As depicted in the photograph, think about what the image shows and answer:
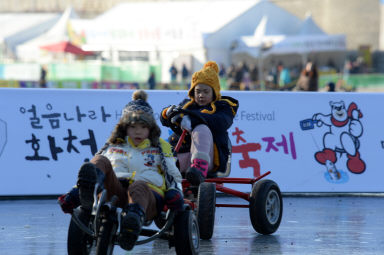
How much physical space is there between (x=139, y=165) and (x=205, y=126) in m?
1.56

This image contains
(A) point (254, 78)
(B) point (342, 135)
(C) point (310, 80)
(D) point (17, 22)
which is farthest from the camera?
(D) point (17, 22)

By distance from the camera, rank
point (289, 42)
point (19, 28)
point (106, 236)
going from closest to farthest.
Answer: point (106, 236) → point (289, 42) → point (19, 28)

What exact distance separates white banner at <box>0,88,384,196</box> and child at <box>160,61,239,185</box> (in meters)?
2.25

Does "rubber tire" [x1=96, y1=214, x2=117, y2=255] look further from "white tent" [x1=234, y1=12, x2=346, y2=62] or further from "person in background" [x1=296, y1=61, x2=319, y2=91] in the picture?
"white tent" [x1=234, y1=12, x2=346, y2=62]

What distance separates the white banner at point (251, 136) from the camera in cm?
987

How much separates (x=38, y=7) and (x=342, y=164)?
2440 inches

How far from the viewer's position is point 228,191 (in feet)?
24.4

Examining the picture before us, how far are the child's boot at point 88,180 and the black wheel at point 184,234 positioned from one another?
0.64m

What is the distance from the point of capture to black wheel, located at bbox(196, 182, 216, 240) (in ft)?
21.9

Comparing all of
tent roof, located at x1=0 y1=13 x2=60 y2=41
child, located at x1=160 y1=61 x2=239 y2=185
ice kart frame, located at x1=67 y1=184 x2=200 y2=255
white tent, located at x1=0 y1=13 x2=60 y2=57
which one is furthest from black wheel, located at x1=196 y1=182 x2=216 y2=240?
tent roof, located at x1=0 y1=13 x2=60 y2=41

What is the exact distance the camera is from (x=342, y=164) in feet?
34.0

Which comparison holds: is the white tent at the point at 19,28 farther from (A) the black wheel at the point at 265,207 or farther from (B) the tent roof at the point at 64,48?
(A) the black wheel at the point at 265,207

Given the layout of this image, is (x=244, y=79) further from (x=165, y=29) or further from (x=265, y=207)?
(x=265, y=207)

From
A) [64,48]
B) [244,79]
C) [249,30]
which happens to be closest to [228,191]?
[244,79]
